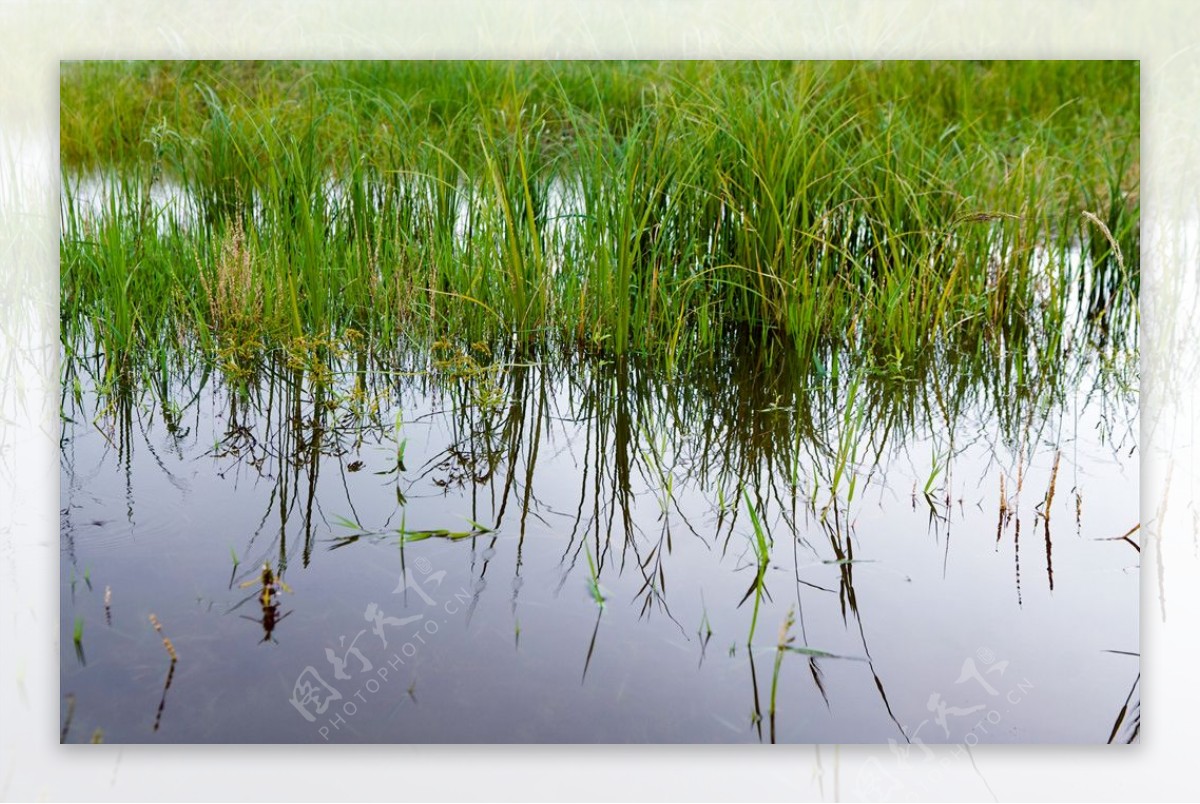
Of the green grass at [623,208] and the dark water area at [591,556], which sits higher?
the green grass at [623,208]

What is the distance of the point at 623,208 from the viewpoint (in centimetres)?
238

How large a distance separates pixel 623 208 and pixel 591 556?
29.3 inches

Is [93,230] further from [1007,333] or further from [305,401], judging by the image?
[1007,333]

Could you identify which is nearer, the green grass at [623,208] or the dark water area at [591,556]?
the dark water area at [591,556]

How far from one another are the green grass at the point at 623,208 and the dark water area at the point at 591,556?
0.11 metres

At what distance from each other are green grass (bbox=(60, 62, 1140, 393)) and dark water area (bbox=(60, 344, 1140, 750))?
0.38 ft

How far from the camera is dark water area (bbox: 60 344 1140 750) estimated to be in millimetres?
1896

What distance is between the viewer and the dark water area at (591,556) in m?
1.90

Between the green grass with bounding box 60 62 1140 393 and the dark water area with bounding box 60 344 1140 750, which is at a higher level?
the green grass with bounding box 60 62 1140 393

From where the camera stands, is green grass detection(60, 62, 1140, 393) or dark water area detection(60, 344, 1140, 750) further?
green grass detection(60, 62, 1140, 393)

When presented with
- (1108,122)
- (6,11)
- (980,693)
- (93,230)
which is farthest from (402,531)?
(1108,122)

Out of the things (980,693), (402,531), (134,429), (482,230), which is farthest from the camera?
(482,230)

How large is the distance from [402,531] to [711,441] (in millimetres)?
599

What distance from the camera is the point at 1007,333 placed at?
2.41 meters
